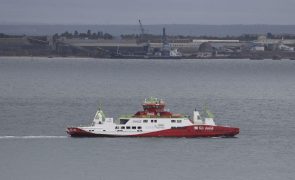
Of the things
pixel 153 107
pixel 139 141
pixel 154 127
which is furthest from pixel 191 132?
pixel 139 141

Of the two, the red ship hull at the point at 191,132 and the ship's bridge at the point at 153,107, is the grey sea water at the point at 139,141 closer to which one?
the red ship hull at the point at 191,132

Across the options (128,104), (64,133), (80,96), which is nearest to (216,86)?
(80,96)

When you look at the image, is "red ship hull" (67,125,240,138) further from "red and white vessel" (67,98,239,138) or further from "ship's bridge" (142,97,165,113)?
"ship's bridge" (142,97,165,113)

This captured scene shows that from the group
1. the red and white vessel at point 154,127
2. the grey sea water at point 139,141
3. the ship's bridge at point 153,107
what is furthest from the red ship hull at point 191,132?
the ship's bridge at point 153,107

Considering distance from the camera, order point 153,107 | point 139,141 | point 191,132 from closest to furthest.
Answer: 1. point 139,141
2. point 191,132
3. point 153,107

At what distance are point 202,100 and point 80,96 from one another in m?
9.18

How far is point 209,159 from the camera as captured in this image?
184ft

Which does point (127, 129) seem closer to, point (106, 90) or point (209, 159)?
point (209, 159)

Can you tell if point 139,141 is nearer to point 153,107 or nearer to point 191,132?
point 153,107

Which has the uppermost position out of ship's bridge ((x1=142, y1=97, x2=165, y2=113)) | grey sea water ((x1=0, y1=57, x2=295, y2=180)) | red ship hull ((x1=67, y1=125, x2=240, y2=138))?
ship's bridge ((x1=142, y1=97, x2=165, y2=113))

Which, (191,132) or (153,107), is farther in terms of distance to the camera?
(153,107)

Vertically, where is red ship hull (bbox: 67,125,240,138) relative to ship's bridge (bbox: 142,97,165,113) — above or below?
below

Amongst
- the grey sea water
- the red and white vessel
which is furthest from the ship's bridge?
the grey sea water

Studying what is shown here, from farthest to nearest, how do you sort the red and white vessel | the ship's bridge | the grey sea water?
1. the ship's bridge
2. the red and white vessel
3. the grey sea water
